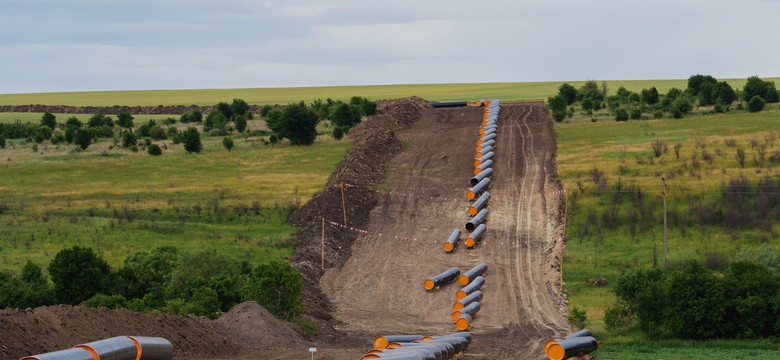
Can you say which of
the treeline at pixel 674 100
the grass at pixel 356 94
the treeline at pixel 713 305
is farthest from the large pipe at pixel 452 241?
the grass at pixel 356 94

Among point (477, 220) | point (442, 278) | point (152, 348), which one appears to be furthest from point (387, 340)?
point (477, 220)

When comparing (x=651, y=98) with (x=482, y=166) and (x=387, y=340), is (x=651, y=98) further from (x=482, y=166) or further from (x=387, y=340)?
(x=387, y=340)

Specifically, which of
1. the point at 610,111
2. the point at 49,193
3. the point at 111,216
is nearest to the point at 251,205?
the point at 111,216

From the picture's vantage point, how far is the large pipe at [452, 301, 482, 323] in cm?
4221

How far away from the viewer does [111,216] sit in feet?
195

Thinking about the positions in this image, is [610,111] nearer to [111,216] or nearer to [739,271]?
[111,216]

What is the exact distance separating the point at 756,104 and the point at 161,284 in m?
58.3

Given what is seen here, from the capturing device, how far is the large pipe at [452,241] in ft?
169

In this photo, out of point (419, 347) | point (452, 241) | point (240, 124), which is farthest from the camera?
point (240, 124)

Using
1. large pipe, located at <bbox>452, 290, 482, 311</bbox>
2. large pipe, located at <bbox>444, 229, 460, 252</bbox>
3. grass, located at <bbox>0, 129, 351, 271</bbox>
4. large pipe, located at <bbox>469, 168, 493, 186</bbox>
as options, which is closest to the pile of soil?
grass, located at <bbox>0, 129, 351, 271</bbox>

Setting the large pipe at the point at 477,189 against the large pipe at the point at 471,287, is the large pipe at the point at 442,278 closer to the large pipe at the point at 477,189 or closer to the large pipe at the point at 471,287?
the large pipe at the point at 471,287

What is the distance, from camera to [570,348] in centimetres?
3306

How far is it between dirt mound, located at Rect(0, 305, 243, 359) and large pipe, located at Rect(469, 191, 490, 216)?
2285cm

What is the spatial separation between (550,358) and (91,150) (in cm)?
6208
